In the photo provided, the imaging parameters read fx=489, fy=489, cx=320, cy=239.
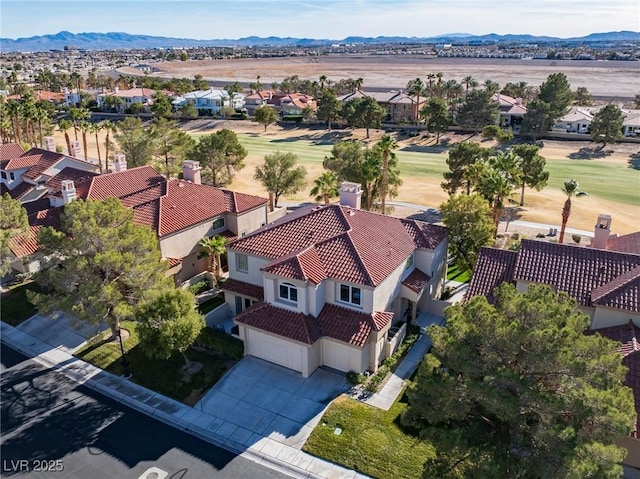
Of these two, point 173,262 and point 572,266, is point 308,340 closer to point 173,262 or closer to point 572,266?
point 173,262

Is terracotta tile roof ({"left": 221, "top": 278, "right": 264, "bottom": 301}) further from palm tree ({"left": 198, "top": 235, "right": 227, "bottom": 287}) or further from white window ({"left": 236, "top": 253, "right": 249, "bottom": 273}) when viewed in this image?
palm tree ({"left": 198, "top": 235, "right": 227, "bottom": 287})

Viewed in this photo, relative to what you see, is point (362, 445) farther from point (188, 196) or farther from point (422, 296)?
point (188, 196)

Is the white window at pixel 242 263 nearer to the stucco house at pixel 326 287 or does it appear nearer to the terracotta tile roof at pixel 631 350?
the stucco house at pixel 326 287

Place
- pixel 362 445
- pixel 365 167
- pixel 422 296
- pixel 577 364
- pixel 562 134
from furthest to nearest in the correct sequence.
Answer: pixel 562 134 < pixel 365 167 < pixel 422 296 < pixel 362 445 < pixel 577 364

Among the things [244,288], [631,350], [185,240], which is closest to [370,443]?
[631,350]

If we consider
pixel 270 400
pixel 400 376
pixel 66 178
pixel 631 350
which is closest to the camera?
pixel 631 350

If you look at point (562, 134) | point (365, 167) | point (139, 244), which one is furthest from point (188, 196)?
point (562, 134)
